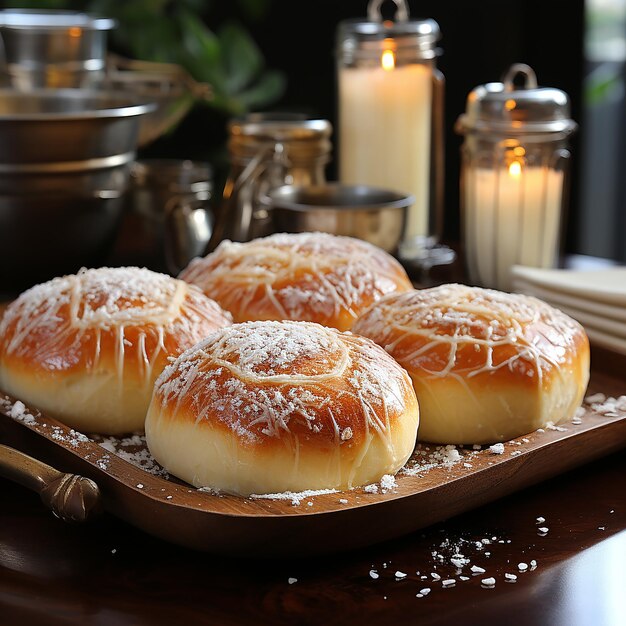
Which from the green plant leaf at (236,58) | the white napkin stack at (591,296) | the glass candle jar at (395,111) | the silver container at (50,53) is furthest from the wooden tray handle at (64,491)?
the green plant leaf at (236,58)

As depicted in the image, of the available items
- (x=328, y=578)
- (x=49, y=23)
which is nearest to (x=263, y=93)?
(x=49, y=23)

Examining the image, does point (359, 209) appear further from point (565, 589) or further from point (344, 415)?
point (565, 589)

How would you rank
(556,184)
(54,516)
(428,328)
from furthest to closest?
(556,184) → (428,328) → (54,516)

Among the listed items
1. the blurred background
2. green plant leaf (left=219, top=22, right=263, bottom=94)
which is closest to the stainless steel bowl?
the blurred background

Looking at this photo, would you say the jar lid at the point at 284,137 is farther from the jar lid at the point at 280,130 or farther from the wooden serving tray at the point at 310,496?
the wooden serving tray at the point at 310,496

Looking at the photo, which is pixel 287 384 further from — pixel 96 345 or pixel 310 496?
pixel 96 345

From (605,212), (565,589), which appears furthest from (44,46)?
(605,212)
